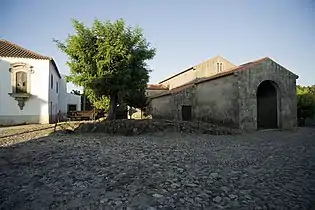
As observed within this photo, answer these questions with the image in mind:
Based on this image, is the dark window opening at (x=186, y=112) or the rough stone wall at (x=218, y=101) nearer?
the rough stone wall at (x=218, y=101)

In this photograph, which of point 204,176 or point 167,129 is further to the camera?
point 167,129

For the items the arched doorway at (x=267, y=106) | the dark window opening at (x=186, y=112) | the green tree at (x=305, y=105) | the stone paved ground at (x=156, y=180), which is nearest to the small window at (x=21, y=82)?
the dark window opening at (x=186, y=112)

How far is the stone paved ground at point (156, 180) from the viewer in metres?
4.58

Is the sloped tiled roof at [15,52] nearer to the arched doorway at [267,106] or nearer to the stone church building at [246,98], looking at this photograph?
the stone church building at [246,98]

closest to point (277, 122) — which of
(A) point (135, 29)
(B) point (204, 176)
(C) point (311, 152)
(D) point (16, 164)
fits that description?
(C) point (311, 152)

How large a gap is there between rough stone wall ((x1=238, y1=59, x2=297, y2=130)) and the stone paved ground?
31.0 ft

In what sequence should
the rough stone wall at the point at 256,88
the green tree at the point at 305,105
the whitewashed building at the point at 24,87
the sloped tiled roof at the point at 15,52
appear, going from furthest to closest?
the green tree at the point at 305,105
the sloped tiled roof at the point at 15,52
the whitewashed building at the point at 24,87
the rough stone wall at the point at 256,88

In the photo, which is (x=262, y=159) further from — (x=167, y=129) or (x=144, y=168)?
(x=167, y=129)

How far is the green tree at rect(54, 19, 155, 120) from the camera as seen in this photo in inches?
764

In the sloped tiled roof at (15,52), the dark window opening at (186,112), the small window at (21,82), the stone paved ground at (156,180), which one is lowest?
the stone paved ground at (156,180)

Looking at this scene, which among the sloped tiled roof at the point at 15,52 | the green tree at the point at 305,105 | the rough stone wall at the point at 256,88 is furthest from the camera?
the green tree at the point at 305,105

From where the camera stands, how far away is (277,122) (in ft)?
66.8

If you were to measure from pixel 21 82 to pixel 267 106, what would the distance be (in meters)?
21.5

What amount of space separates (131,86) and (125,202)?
17.0 metres
